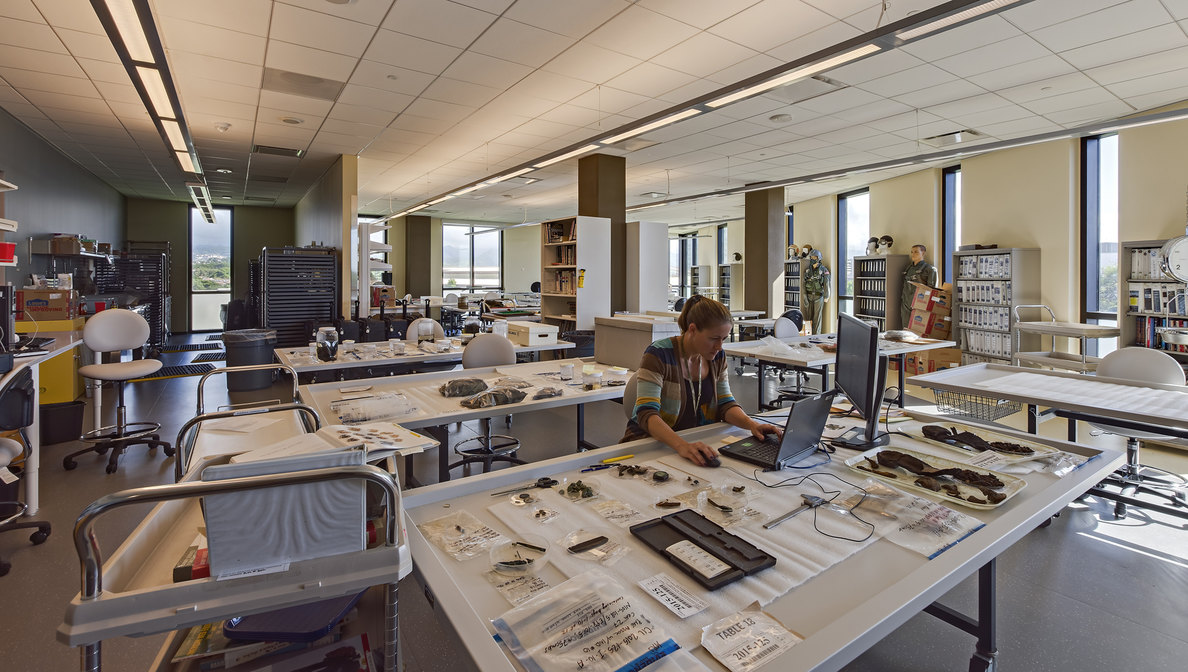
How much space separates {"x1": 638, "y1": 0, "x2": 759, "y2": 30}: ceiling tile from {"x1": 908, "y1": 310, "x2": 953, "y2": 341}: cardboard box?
265 inches

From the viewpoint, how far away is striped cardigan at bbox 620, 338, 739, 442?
2531mm

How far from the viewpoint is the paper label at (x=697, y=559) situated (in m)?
1.28

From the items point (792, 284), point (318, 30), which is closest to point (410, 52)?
point (318, 30)

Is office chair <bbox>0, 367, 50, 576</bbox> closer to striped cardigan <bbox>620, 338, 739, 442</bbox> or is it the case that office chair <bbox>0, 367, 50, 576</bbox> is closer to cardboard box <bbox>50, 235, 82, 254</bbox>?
striped cardigan <bbox>620, 338, 739, 442</bbox>

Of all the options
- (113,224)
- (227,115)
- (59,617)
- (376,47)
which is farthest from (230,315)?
(59,617)

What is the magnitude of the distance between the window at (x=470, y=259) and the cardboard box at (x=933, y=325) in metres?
12.6

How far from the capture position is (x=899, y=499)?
171cm

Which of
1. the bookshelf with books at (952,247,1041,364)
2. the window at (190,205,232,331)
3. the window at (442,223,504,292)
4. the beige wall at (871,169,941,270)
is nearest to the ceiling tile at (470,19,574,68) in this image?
the bookshelf with books at (952,247,1041,364)

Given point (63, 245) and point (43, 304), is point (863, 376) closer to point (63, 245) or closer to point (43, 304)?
point (43, 304)

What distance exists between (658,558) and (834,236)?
12093 mm

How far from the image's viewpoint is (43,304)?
608 centimetres

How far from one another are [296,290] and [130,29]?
5014mm

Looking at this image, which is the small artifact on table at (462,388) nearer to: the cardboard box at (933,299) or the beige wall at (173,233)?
the cardboard box at (933,299)

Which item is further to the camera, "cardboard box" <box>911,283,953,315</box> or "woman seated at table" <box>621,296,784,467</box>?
"cardboard box" <box>911,283,953,315</box>
